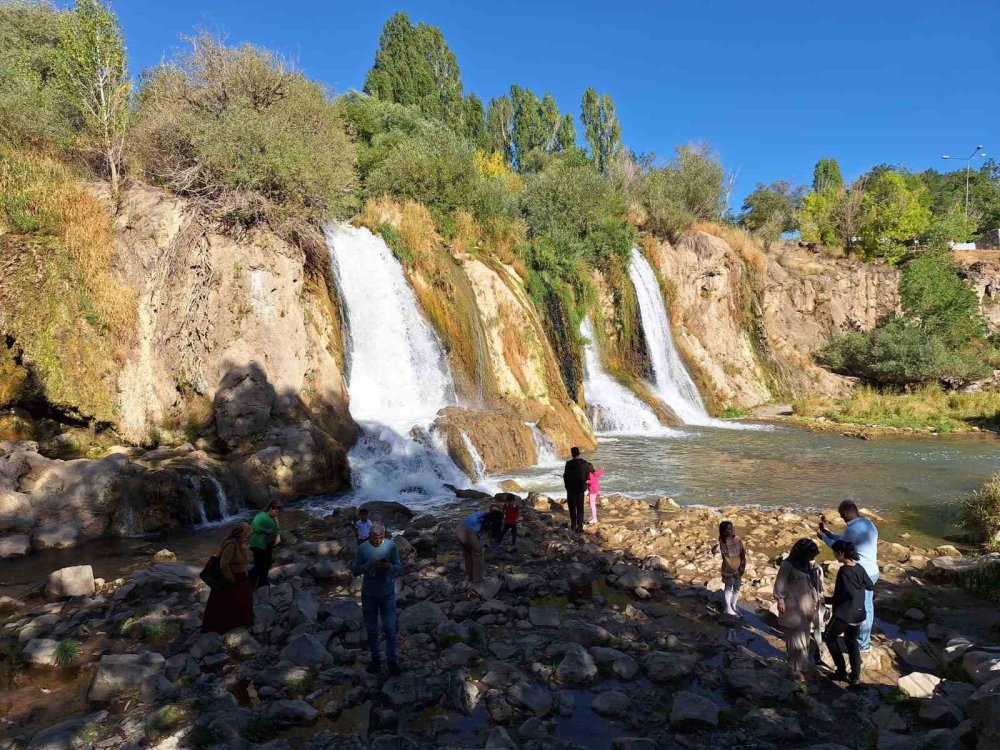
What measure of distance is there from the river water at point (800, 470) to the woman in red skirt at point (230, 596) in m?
8.96

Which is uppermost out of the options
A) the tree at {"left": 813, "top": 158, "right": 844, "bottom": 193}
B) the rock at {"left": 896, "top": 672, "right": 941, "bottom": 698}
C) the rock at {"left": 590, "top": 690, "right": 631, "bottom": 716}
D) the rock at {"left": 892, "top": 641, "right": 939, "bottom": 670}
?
the tree at {"left": 813, "top": 158, "right": 844, "bottom": 193}

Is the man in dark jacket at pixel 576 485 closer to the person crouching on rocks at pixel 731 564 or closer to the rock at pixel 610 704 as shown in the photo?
the person crouching on rocks at pixel 731 564

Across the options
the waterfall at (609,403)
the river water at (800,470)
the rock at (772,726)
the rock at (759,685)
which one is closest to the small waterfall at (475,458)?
the river water at (800,470)

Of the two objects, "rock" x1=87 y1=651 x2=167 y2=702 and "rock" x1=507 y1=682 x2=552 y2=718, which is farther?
"rock" x1=87 y1=651 x2=167 y2=702

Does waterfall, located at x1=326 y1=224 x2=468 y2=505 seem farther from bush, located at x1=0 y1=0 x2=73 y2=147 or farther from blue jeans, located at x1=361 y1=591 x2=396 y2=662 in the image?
A: blue jeans, located at x1=361 y1=591 x2=396 y2=662

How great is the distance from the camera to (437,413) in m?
16.3

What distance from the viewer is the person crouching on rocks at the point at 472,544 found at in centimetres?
797

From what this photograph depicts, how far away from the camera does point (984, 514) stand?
35.6ft

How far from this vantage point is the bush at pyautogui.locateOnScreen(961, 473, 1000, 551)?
10.6 metres

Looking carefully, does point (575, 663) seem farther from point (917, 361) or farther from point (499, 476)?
point (917, 361)

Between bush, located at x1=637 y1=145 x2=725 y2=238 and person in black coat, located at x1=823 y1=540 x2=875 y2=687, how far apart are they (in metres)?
30.7

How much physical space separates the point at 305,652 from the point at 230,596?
1194 mm

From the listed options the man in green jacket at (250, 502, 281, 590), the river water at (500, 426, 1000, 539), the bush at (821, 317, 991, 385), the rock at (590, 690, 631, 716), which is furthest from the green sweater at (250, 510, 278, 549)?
the bush at (821, 317, 991, 385)

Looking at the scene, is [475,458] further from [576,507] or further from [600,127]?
[600,127]
